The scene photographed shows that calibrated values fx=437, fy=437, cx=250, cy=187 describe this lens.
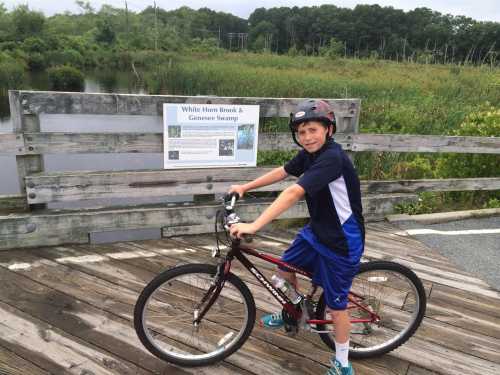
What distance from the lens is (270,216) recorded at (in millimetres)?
2383

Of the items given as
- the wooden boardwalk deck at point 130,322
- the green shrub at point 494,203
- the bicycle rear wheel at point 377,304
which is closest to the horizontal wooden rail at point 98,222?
the wooden boardwalk deck at point 130,322

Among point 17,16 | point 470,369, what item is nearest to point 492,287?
point 470,369

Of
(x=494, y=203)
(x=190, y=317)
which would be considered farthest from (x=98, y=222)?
(x=494, y=203)

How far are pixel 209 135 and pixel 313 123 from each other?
2.36m

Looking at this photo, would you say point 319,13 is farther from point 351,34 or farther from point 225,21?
point 225,21

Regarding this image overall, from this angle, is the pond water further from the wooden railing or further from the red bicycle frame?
the red bicycle frame

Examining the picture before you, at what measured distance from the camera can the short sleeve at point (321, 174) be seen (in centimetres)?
234

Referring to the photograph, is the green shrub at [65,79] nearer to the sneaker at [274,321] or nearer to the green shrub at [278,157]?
the green shrub at [278,157]

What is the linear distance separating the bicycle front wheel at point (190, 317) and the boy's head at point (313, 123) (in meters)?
0.95

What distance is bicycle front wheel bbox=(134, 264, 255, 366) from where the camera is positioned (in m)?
2.64

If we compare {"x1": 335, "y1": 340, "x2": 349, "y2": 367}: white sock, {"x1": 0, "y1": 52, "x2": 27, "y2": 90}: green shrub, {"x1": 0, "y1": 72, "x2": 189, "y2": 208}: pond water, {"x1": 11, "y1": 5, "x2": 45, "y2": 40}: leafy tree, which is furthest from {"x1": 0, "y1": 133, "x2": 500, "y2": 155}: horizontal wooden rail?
{"x1": 11, "y1": 5, "x2": 45, "y2": 40}: leafy tree

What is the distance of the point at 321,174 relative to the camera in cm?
234

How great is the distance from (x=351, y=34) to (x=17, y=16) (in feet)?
221

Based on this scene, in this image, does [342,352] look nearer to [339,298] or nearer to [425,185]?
[339,298]
